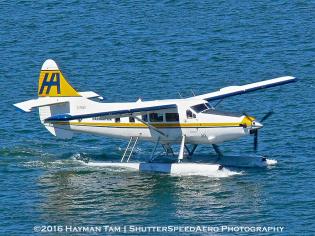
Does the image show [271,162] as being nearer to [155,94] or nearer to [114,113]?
[114,113]

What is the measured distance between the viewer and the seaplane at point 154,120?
2285 inches

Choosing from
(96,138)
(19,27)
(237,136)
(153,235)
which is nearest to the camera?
(153,235)

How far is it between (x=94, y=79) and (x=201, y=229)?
2645 centimetres

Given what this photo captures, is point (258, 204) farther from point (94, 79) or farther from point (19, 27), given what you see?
point (19, 27)

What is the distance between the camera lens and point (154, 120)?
195 ft

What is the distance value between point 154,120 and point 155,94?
40.2ft

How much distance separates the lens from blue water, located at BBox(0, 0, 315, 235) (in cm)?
5334

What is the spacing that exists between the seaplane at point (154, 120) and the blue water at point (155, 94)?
1149mm

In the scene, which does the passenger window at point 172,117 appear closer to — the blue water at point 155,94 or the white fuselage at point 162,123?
the white fuselage at point 162,123

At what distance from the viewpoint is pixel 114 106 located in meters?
59.8

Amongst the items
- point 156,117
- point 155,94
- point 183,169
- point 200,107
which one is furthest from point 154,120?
point 155,94

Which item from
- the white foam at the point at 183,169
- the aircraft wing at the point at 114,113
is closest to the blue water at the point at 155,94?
the white foam at the point at 183,169

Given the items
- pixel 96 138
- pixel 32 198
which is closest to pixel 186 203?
pixel 32 198

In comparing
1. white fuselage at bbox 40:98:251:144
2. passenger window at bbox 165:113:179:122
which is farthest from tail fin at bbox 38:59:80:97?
passenger window at bbox 165:113:179:122
